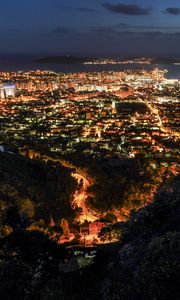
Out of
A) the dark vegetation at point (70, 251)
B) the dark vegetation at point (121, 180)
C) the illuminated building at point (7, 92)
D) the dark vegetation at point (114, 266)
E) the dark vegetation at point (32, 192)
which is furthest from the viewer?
the illuminated building at point (7, 92)

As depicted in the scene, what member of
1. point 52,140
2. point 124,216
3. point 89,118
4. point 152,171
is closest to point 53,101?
point 89,118

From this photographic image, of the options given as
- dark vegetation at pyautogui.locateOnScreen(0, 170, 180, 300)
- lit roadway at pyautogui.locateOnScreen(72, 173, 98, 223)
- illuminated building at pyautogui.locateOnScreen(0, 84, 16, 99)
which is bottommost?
dark vegetation at pyautogui.locateOnScreen(0, 170, 180, 300)

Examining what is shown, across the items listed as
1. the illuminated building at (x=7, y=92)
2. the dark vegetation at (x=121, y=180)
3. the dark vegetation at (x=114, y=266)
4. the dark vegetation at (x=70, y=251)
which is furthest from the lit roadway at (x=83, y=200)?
the illuminated building at (x=7, y=92)

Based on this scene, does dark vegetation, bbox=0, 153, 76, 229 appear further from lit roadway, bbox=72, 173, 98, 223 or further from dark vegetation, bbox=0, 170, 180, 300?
dark vegetation, bbox=0, 170, 180, 300

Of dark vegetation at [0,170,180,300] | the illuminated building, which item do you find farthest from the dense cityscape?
the illuminated building

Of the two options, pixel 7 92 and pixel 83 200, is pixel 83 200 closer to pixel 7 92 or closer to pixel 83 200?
pixel 83 200

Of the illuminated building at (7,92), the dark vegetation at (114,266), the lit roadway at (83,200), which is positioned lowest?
the dark vegetation at (114,266)

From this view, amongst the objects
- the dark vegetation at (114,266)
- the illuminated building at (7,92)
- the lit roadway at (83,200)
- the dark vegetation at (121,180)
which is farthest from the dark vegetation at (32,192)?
the illuminated building at (7,92)

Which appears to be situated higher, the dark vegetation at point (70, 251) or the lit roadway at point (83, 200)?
the lit roadway at point (83, 200)

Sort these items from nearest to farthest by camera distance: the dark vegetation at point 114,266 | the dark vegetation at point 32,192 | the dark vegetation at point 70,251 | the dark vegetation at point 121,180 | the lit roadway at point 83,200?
the dark vegetation at point 114,266, the dark vegetation at point 70,251, the dark vegetation at point 32,192, the lit roadway at point 83,200, the dark vegetation at point 121,180

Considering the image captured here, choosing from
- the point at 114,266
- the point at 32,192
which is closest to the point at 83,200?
the point at 32,192

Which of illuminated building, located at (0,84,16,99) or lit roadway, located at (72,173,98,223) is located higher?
illuminated building, located at (0,84,16,99)

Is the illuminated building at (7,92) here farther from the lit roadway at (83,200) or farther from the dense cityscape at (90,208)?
the lit roadway at (83,200)

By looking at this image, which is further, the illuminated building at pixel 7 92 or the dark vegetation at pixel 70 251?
the illuminated building at pixel 7 92
